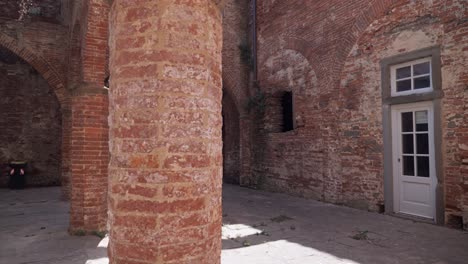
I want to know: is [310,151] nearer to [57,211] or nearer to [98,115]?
[98,115]

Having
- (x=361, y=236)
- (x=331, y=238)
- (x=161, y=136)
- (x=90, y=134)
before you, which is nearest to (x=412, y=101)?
(x=361, y=236)

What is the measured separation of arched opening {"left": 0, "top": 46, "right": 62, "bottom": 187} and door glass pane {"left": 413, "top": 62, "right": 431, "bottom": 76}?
11.6m

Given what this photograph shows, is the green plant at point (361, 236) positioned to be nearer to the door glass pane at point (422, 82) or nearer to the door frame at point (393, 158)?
the door frame at point (393, 158)

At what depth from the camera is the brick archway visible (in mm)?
8617

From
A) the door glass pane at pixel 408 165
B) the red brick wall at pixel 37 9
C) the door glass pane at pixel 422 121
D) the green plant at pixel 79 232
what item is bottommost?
the green plant at pixel 79 232

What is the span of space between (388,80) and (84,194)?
6022 millimetres

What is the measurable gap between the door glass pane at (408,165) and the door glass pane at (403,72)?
62.5 inches

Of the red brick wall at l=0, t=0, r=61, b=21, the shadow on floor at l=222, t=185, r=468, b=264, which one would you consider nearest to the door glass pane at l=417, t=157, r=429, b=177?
the shadow on floor at l=222, t=185, r=468, b=264

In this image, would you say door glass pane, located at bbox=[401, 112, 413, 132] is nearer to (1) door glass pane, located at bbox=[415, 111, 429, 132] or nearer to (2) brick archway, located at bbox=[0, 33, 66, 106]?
(1) door glass pane, located at bbox=[415, 111, 429, 132]

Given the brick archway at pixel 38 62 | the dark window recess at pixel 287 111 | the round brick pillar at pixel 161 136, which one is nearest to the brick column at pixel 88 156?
the round brick pillar at pixel 161 136

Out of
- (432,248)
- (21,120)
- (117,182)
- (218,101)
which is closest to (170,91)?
(218,101)

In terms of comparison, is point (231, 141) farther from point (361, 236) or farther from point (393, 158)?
point (361, 236)

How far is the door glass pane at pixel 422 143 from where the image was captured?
647 cm

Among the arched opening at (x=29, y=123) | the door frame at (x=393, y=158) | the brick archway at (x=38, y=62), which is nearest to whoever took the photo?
the door frame at (x=393, y=158)
